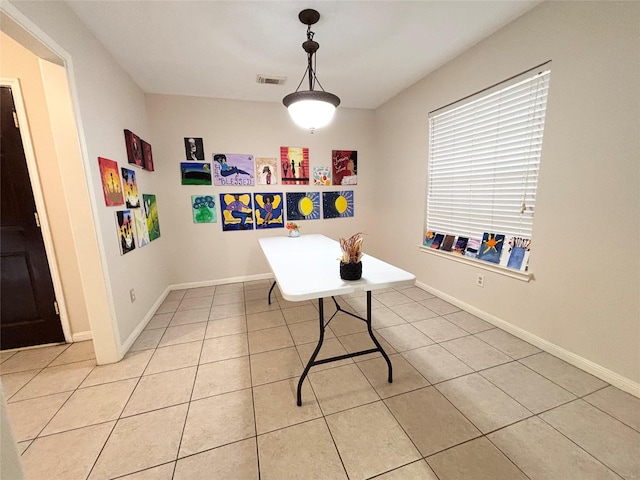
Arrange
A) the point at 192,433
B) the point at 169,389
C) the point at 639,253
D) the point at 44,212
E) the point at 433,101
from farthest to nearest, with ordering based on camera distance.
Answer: the point at 433,101, the point at 44,212, the point at 169,389, the point at 639,253, the point at 192,433

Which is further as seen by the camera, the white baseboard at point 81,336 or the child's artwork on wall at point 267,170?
the child's artwork on wall at point 267,170

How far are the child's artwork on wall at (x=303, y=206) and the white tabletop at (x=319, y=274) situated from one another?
1445mm

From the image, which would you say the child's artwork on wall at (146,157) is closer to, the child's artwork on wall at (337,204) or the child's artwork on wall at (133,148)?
the child's artwork on wall at (133,148)

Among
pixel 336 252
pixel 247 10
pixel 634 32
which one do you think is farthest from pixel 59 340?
pixel 634 32

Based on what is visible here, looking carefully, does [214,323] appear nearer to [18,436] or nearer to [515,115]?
[18,436]

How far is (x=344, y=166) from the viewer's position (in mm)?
4082

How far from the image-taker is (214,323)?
266 cm

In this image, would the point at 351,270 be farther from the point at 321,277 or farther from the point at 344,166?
the point at 344,166

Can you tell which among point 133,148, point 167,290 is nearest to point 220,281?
point 167,290

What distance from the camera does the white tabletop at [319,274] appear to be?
57.2 inches

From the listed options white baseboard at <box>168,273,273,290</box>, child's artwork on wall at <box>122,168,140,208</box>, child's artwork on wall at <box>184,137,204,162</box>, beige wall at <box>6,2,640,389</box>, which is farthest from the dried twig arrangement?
child's artwork on wall at <box>184,137,204,162</box>

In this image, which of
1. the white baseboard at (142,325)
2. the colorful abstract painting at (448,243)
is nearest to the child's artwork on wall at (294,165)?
the colorful abstract painting at (448,243)

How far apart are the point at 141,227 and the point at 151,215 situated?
15.4 inches

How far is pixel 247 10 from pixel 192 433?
275 cm
